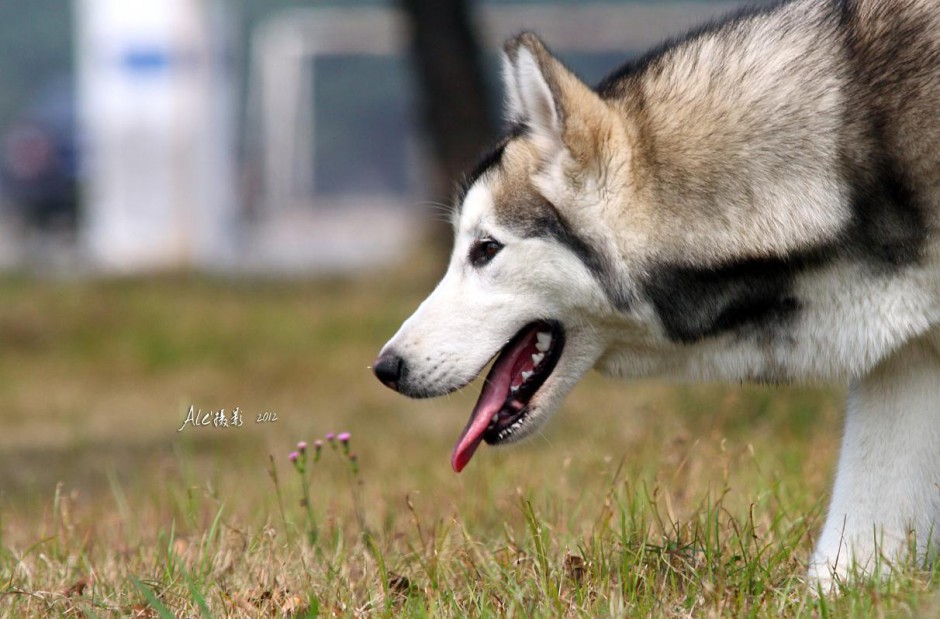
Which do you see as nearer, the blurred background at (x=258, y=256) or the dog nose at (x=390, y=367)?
the dog nose at (x=390, y=367)

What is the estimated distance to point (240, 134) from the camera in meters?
18.3

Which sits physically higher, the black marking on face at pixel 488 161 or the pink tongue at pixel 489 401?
the black marking on face at pixel 488 161

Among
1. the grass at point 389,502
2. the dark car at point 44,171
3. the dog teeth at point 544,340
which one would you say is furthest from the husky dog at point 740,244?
the dark car at point 44,171

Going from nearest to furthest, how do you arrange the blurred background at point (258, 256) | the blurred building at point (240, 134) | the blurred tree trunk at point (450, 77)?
the blurred background at point (258, 256), the blurred tree trunk at point (450, 77), the blurred building at point (240, 134)

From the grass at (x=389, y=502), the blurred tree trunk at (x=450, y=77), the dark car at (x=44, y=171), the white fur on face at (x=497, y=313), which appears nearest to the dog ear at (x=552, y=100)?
the white fur on face at (x=497, y=313)

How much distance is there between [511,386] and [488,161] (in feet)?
1.78

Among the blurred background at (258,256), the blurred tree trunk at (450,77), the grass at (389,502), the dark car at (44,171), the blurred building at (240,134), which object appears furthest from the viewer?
the dark car at (44,171)

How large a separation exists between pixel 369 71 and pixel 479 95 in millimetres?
9095

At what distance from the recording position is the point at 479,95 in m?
9.38

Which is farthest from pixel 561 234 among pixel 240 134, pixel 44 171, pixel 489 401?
pixel 240 134

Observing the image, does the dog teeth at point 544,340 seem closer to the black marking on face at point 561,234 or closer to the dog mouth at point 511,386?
the dog mouth at point 511,386

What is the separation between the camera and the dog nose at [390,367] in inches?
125

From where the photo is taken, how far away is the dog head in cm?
306

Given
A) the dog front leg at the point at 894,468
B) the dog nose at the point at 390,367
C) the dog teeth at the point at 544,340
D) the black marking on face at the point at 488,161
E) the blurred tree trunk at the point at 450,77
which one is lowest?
the dog front leg at the point at 894,468
